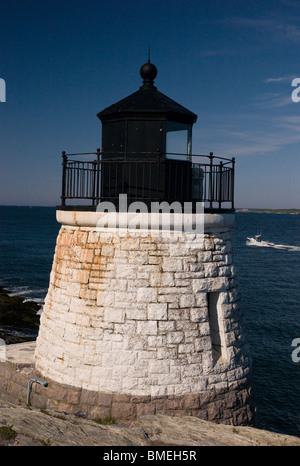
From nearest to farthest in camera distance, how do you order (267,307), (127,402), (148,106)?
(127,402), (148,106), (267,307)

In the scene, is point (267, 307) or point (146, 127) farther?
point (267, 307)

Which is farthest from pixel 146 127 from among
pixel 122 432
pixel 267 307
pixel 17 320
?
pixel 267 307

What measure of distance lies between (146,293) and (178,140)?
10.0ft

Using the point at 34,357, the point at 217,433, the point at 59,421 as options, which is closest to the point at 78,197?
the point at 34,357

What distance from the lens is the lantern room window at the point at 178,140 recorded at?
7625 millimetres

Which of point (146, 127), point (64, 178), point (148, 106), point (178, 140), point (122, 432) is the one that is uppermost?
point (148, 106)

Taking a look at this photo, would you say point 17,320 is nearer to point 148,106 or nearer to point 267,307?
point 267,307

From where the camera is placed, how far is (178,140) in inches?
→ 308

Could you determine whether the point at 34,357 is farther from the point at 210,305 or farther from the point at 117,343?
the point at 210,305

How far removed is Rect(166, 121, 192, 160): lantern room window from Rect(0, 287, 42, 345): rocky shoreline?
11.2m

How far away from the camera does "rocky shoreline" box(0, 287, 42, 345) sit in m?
17.2

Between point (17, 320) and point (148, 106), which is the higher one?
point (148, 106)
